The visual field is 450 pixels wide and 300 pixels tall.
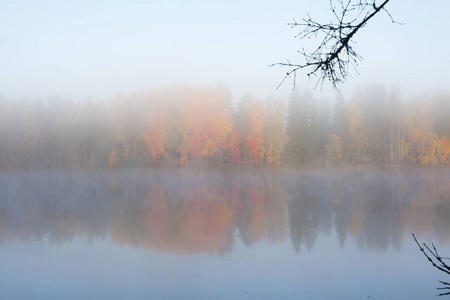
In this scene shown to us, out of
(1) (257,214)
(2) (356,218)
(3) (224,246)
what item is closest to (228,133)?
(1) (257,214)

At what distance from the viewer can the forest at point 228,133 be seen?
Answer: 49.8 meters

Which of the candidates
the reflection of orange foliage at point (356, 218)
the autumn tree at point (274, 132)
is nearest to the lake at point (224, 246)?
the reflection of orange foliage at point (356, 218)

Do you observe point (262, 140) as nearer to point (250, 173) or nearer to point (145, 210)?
point (250, 173)

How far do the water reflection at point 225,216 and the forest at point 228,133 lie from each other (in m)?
19.5

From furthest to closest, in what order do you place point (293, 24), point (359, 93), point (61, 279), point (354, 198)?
point (359, 93) → point (354, 198) → point (61, 279) → point (293, 24)

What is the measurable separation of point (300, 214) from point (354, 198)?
22.2 ft

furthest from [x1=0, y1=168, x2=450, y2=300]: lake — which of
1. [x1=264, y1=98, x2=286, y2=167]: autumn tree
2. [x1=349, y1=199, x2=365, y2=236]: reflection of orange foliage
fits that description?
[x1=264, y1=98, x2=286, y2=167]: autumn tree

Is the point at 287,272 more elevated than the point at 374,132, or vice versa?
the point at 374,132

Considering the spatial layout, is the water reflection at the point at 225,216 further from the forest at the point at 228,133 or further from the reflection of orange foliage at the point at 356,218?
the forest at the point at 228,133

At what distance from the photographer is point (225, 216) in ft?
63.6

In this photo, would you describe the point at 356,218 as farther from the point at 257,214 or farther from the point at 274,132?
the point at 274,132

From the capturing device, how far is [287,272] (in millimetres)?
11031

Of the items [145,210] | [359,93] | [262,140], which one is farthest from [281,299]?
[359,93]

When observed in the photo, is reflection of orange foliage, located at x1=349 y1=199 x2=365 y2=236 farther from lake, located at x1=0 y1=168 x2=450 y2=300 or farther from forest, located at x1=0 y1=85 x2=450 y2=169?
forest, located at x1=0 y1=85 x2=450 y2=169
